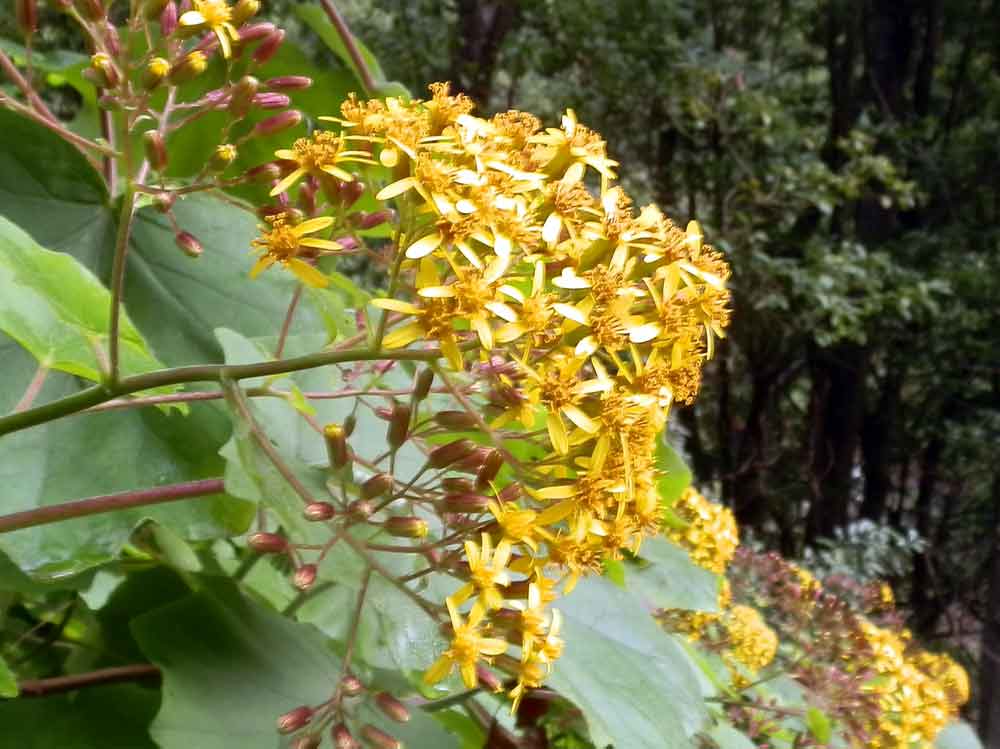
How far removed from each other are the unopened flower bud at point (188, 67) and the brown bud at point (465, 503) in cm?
35

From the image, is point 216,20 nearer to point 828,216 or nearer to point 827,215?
point 827,215

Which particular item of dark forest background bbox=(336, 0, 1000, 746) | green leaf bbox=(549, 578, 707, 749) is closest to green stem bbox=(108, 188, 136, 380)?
green leaf bbox=(549, 578, 707, 749)

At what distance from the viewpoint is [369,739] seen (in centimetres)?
62

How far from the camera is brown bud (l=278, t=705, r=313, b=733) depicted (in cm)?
60

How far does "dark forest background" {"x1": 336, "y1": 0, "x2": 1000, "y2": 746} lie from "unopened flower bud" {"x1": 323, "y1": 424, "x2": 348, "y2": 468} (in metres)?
3.71

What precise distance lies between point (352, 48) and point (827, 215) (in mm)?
4217

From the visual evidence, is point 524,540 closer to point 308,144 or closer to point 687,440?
point 308,144

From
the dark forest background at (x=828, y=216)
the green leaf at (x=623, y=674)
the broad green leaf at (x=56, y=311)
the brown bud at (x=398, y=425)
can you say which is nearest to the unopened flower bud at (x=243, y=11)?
the broad green leaf at (x=56, y=311)

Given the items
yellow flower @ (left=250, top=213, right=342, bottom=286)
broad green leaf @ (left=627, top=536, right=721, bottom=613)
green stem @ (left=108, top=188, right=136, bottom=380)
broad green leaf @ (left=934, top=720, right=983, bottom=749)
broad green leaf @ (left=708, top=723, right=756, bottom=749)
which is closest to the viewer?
green stem @ (left=108, top=188, right=136, bottom=380)

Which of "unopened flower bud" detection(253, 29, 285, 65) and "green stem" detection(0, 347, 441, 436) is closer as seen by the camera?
"green stem" detection(0, 347, 441, 436)

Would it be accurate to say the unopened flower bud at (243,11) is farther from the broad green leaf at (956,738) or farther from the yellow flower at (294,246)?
the broad green leaf at (956,738)

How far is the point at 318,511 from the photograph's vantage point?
573mm

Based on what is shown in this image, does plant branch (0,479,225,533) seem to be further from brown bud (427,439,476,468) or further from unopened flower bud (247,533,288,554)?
brown bud (427,439,476,468)

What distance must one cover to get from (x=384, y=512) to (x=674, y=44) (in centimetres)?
418
